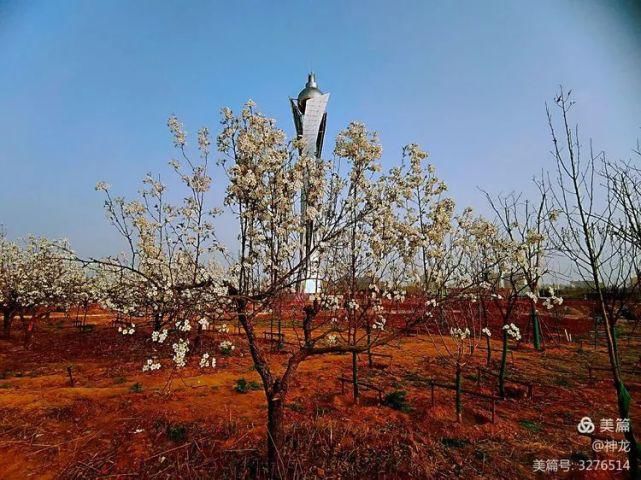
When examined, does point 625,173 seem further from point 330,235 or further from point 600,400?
point 600,400

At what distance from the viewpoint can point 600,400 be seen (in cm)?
1091

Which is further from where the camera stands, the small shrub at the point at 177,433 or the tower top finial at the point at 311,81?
the tower top finial at the point at 311,81

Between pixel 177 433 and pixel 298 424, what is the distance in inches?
107

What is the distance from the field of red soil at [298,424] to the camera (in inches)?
262

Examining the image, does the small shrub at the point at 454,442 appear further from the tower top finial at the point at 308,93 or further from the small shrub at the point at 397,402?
the tower top finial at the point at 308,93

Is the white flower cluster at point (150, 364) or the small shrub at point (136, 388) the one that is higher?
the white flower cluster at point (150, 364)

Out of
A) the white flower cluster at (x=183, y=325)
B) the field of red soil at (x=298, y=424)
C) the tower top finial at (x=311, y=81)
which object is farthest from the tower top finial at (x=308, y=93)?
the white flower cluster at (x=183, y=325)

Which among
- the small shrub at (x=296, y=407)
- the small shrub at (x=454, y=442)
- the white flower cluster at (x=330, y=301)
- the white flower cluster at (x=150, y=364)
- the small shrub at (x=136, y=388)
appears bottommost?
the small shrub at (x=454, y=442)

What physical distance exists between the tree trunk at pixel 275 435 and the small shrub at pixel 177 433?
2.94 meters

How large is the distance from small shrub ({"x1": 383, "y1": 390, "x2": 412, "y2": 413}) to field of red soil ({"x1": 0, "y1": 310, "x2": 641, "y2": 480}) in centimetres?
25

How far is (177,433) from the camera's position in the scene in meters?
7.97

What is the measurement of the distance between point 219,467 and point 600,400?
11.4 meters

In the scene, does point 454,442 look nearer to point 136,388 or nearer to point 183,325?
point 183,325

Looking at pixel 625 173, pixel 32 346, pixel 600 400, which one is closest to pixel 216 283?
pixel 625 173
